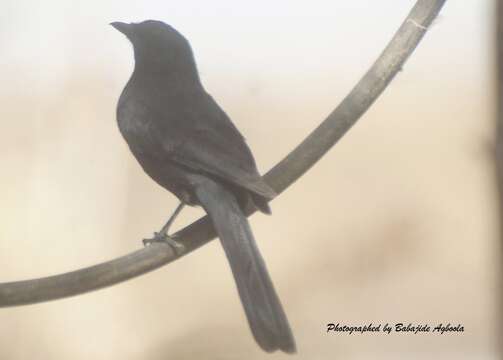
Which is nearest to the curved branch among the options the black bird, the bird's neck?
the black bird

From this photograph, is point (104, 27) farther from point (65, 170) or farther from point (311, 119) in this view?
point (311, 119)

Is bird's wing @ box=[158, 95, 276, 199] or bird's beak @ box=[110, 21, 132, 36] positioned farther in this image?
bird's beak @ box=[110, 21, 132, 36]

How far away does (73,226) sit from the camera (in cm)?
112

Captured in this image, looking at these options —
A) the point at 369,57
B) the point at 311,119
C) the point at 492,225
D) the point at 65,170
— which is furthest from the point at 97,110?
the point at 492,225

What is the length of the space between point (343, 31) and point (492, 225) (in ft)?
1.37

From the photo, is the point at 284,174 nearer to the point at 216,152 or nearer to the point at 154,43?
the point at 216,152

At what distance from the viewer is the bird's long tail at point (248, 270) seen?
0.70 m

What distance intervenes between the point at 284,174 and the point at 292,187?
273 mm

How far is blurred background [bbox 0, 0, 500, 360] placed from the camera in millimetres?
1070

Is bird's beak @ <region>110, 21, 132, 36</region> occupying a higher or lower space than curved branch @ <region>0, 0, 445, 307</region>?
higher

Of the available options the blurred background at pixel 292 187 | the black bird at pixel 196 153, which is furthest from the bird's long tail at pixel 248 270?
the blurred background at pixel 292 187

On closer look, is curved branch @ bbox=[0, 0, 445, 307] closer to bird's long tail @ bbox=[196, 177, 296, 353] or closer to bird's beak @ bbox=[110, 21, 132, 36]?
bird's long tail @ bbox=[196, 177, 296, 353]

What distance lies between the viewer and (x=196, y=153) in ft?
2.66

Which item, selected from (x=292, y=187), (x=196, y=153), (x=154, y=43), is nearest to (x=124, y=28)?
(x=154, y=43)
